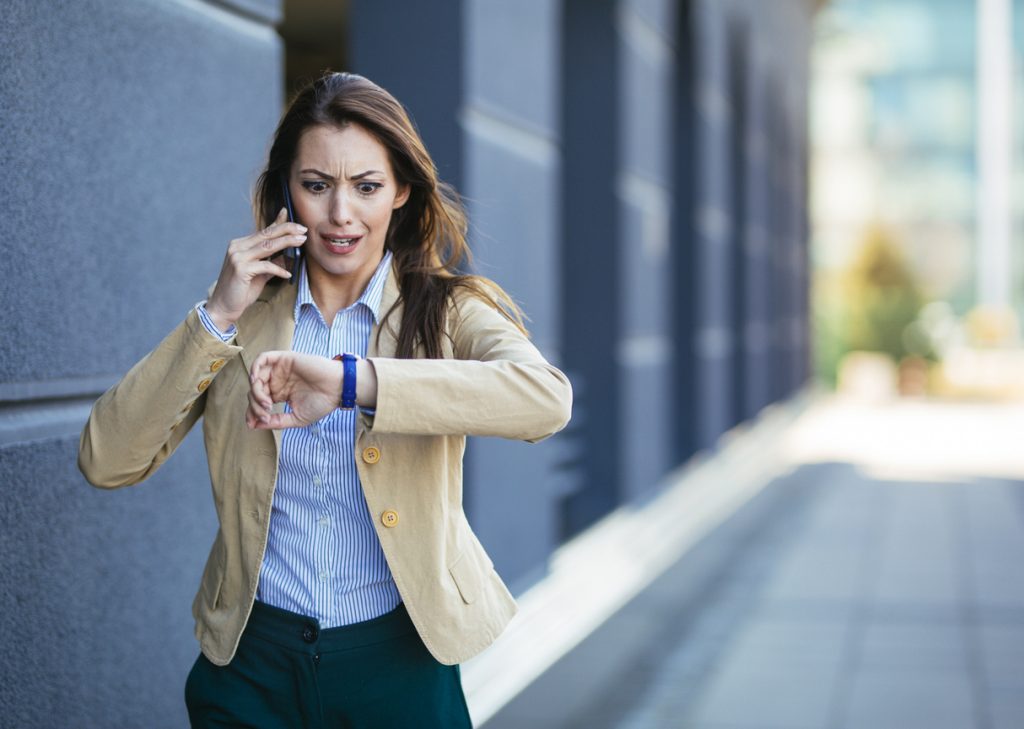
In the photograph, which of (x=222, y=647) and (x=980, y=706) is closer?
(x=222, y=647)

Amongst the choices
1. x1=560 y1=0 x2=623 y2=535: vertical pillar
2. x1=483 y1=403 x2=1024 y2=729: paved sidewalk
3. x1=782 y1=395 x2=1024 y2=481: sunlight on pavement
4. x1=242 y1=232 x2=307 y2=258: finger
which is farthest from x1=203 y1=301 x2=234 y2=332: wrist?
x1=782 y1=395 x2=1024 y2=481: sunlight on pavement

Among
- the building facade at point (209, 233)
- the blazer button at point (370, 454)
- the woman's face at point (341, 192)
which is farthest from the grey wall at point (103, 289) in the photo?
the blazer button at point (370, 454)

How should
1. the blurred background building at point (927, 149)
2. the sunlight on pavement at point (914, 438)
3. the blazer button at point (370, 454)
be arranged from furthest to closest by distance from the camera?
the blurred background building at point (927, 149) < the sunlight on pavement at point (914, 438) < the blazer button at point (370, 454)

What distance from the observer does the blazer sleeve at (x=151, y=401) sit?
7.50 ft

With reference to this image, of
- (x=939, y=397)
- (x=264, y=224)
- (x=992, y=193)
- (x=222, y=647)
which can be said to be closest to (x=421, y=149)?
(x=264, y=224)

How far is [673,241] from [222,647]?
9.86 m

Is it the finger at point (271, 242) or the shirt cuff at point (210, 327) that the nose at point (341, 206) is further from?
the shirt cuff at point (210, 327)

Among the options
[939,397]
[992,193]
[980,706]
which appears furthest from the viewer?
[992,193]

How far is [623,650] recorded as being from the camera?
664 centimetres

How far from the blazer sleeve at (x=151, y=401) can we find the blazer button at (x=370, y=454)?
266 mm

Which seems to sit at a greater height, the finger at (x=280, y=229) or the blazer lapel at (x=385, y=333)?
the finger at (x=280, y=229)

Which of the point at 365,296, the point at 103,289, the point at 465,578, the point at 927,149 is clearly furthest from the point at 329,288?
the point at 927,149

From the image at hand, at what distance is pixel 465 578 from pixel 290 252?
644 millimetres

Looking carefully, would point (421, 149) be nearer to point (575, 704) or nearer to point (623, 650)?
point (575, 704)
